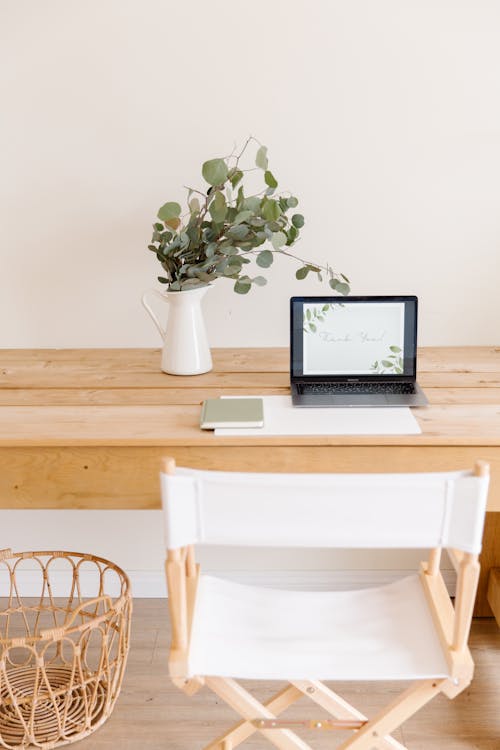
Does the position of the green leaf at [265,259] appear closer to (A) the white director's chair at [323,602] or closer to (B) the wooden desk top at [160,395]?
(B) the wooden desk top at [160,395]

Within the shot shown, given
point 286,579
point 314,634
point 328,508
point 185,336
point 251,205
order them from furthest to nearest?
point 286,579 < point 185,336 < point 251,205 < point 314,634 < point 328,508

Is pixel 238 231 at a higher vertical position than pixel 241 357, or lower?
higher

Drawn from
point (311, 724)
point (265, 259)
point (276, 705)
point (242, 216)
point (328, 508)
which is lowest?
point (276, 705)

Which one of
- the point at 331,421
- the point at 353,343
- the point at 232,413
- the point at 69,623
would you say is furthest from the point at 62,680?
the point at 353,343

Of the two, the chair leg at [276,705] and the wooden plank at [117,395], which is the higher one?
the wooden plank at [117,395]

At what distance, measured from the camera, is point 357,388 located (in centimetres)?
194

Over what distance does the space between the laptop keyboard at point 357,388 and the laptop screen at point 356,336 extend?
25 mm

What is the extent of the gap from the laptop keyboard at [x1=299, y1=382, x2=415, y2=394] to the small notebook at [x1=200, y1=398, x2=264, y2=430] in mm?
168

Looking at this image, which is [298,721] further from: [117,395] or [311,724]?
[117,395]

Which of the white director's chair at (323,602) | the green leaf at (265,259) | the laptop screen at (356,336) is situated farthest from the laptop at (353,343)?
the white director's chair at (323,602)

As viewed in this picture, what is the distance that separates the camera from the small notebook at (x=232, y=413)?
168cm

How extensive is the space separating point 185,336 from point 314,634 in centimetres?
85

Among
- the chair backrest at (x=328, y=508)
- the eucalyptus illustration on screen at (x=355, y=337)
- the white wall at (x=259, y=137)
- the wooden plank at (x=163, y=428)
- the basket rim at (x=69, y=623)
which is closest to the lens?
the chair backrest at (x=328, y=508)

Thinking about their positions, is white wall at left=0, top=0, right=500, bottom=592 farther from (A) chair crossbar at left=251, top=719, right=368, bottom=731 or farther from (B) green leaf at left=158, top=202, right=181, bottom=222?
(A) chair crossbar at left=251, top=719, right=368, bottom=731
